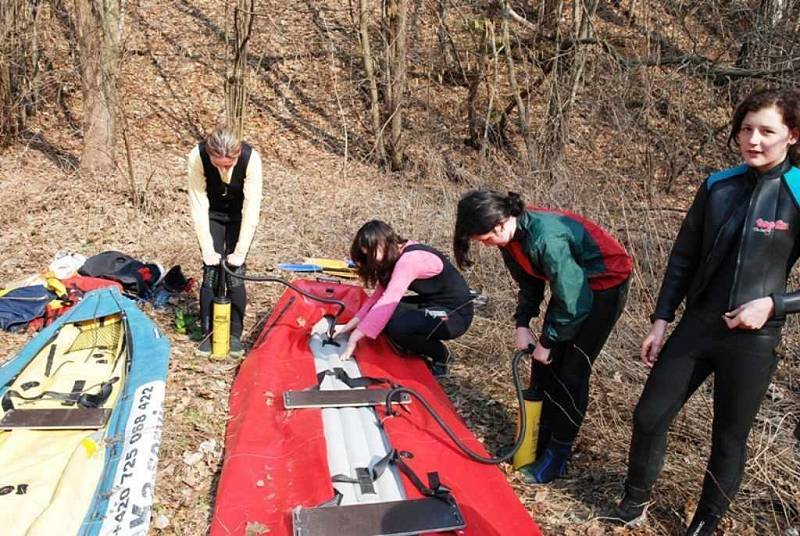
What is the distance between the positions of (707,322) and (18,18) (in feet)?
32.4

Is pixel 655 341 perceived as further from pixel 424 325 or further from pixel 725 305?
pixel 424 325

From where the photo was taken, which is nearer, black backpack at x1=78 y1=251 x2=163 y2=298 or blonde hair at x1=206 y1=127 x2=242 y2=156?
blonde hair at x1=206 y1=127 x2=242 y2=156

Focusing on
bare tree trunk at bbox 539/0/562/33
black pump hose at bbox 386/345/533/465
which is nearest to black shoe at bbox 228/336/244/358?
black pump hose at bbox 386/345/533/465

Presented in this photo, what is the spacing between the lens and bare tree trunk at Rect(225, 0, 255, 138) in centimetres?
819

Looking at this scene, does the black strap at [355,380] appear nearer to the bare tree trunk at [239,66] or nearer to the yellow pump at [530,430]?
the yellow pump at [530,430]

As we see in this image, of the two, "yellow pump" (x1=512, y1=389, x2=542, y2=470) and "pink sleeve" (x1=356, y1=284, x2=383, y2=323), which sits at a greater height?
"pink sleeve" (x1=356, y1=284, x2=383, y2=323)

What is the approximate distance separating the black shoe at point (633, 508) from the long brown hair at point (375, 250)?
1.76m

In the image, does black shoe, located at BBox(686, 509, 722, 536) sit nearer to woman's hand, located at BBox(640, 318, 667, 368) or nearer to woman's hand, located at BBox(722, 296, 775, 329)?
woman's hand, located at BBox(640, 318, 667, 368)

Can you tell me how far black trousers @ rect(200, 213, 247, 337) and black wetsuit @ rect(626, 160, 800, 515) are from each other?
8.77ft

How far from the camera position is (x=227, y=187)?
4.05 m

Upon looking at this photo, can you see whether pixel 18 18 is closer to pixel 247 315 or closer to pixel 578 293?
pixel 247 315

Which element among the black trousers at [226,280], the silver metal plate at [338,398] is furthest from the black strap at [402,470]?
the black trousers at [226,280]

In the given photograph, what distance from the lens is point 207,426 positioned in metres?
3.53

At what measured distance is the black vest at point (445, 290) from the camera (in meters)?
3.98
